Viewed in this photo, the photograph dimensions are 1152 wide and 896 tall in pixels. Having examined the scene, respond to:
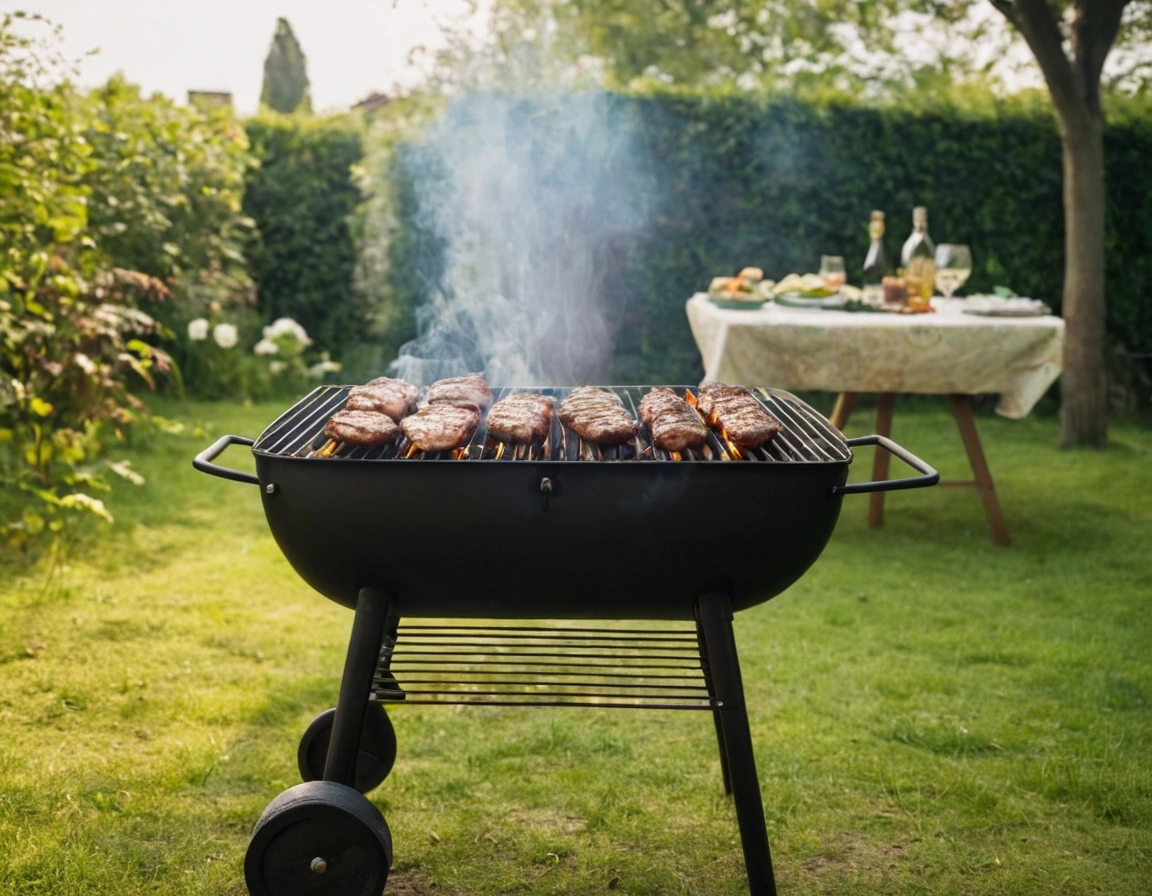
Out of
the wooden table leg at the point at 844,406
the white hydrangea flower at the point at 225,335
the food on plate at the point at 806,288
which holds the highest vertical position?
the food on plate at the point at 806,288

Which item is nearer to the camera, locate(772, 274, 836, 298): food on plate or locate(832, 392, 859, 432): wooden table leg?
locate(772, 274, 836, 298): food on plate

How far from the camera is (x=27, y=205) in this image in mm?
3715

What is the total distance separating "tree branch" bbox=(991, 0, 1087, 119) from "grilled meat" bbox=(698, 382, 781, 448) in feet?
14.7

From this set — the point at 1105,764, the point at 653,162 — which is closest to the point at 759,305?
the point at 1105,764

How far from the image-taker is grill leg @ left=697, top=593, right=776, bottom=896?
6.48ft

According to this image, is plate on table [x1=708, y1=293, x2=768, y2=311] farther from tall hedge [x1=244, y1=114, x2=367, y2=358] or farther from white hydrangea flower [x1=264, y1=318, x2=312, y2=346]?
tall hedge [x1=244, y1=114, x2=367, y2=358]

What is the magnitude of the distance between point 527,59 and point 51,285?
7351mm

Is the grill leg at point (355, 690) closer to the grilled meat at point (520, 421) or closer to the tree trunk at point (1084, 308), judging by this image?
the grilled meat at point (520, 421)

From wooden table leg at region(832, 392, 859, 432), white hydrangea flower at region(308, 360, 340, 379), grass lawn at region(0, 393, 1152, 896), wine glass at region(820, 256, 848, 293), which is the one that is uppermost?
wine glass at region(820, 256, 848, 293)

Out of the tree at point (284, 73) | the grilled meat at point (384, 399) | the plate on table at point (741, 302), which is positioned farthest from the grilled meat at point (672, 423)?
the tree at point (284, 73)

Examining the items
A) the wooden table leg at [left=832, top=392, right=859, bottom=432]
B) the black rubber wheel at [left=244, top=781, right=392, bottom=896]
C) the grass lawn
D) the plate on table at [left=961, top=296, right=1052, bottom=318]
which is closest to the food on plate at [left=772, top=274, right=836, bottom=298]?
the wooden table leg at [left=832, top=392, right=859, bottom=432]

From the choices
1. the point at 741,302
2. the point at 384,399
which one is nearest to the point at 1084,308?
the point at 741,302

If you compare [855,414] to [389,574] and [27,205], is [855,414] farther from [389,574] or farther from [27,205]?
[389,574]

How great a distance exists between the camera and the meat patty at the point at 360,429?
2.17m
